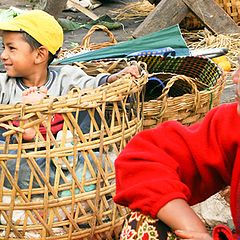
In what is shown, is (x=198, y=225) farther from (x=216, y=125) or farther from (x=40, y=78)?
(x=40, y=78)

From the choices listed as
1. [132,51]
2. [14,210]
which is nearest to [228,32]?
[132,51]

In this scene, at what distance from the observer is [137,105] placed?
285cm

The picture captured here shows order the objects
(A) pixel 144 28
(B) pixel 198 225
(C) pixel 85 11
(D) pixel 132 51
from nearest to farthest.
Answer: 1. (B) pixel 198 225
2. (D) pixel 132 51
3. (A) pixel 144 28
4. (C) pixel 85 11

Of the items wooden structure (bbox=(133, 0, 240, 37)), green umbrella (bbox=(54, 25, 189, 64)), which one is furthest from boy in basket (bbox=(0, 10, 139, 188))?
wooden structure (bbox=(133, 0, 240, 37))

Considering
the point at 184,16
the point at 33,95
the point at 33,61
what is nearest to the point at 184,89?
the point at 33,61

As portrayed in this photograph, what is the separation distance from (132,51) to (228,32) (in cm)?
220

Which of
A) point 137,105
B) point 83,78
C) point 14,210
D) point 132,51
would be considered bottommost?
point 14,210

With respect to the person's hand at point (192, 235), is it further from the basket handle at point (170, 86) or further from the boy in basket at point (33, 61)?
the basket handle at point (170, 86)

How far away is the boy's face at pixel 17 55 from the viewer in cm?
313

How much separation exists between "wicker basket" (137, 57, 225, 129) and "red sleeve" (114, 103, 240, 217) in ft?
4.35

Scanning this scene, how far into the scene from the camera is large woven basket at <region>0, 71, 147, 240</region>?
2482 millimetres

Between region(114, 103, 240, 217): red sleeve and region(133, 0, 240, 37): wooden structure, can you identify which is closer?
region(114, 103, 240, 217): red sleeve

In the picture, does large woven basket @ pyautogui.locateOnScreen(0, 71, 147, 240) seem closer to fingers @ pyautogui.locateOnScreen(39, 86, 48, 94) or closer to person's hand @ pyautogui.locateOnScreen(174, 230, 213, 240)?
fingers @ pyautogui.locateOnScreen(39, 86, 48, 94)

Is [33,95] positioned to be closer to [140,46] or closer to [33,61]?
[33,61]
